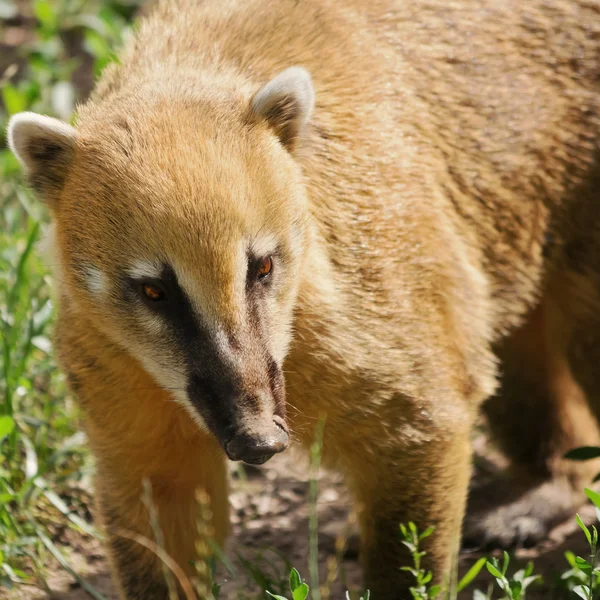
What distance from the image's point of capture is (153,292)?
4195 millimetres

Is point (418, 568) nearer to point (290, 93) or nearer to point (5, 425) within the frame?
point (290, 93)

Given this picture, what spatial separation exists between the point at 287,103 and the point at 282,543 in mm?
2956

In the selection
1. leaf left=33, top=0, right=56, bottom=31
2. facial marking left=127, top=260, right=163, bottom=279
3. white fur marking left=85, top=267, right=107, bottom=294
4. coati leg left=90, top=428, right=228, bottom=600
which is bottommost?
coati leg left=90, top=428, right=228, bottom=600

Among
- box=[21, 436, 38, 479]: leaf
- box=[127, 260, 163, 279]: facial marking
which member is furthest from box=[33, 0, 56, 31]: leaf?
box=[127, 260, 163, 279]: facial marking

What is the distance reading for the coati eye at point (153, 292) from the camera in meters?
4.18

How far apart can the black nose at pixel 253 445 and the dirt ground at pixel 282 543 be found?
1.74 m

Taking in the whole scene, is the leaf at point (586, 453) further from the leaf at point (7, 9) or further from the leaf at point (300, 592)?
the leaf at point (7, 9)

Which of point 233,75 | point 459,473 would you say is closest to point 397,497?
point 459,473

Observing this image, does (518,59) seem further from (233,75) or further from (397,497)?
(397,497)

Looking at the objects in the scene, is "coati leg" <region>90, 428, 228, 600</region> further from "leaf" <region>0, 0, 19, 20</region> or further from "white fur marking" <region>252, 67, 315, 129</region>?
"leaf" <region>0, 0, 19, 20</region>

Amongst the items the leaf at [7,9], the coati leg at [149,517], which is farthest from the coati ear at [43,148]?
the leaf at [7,9]

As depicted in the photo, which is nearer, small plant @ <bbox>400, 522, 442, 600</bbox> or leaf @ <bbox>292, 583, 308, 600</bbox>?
leaf @ <bbox>292, 583, 308, 600</bbox>

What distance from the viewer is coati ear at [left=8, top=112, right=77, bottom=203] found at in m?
4.43

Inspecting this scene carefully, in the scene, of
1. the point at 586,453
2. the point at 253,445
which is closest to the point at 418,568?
the point at 253,445
